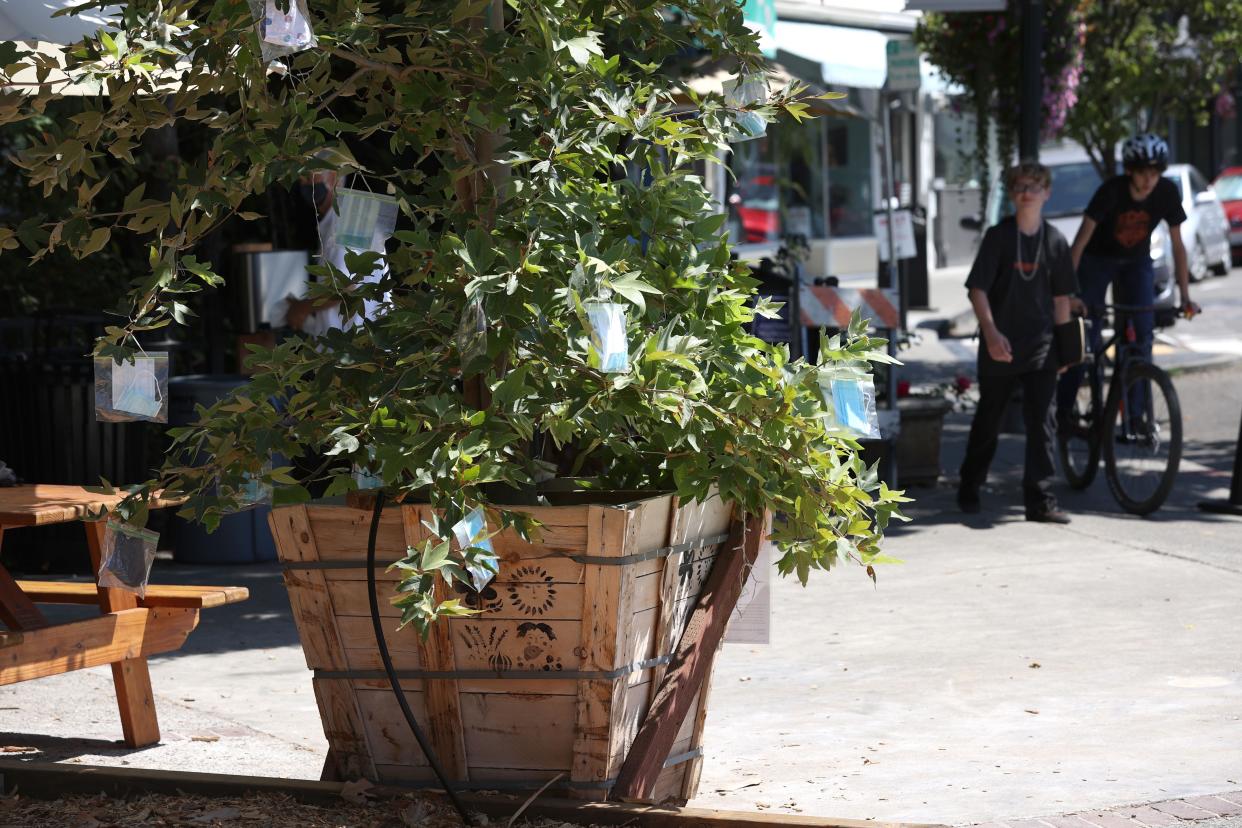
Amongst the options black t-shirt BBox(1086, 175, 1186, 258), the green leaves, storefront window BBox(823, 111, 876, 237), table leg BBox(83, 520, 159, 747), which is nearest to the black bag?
black t-shirt BBox(1086, 175, 1186, 258)

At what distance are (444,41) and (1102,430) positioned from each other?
5.97 meters

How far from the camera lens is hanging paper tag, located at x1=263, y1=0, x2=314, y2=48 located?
3229 mm

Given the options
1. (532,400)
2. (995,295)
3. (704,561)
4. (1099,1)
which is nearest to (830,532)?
(704,561)

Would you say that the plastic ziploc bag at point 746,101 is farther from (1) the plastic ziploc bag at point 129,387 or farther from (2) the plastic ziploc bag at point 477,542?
(1) the plastic ziploc bag at point 129,387

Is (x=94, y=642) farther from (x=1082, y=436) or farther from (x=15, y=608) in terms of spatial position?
(x=1082, y=436)

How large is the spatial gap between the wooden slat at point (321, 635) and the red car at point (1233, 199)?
78.2 ft

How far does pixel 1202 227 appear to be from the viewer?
75.4 ft

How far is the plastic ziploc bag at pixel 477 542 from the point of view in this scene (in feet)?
11.1

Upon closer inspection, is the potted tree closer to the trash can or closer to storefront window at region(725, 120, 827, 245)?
the trash can

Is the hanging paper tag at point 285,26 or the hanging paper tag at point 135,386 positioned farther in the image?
the hanging paper tag at point 135,386

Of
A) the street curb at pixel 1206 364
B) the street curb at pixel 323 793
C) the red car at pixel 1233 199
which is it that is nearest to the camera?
the street curb at pixel 323 793

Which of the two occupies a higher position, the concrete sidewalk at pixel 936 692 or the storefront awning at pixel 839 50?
the storefront awning at pixel 839 50

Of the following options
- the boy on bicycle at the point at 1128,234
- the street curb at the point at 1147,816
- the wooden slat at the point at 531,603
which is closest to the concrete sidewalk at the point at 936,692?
the street curb at the point at 1147,816

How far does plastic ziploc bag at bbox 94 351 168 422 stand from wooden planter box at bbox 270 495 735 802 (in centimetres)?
39
